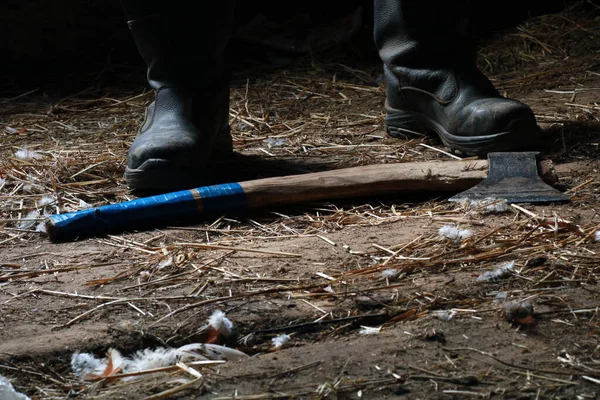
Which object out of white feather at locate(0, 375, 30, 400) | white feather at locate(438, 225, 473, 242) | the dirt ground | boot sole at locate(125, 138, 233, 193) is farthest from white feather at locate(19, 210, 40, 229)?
white feather at locate(438, 225, 473, 242)

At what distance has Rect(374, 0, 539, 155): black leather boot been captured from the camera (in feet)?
7.86

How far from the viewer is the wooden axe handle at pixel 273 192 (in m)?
1.99

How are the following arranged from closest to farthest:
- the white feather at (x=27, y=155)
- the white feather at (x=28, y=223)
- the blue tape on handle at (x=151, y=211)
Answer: the blue tape on handle at (x=151, y=211) < the white feather at (x=28, y=223) < the white feather at (x=27, y=155)

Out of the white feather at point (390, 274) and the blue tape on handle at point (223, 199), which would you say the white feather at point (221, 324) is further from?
the blue tape on handle at point (223, 199)

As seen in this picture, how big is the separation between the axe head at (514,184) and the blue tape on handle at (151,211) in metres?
0.58

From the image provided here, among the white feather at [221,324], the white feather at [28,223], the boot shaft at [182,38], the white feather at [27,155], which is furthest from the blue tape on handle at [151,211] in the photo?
the white feather at [27,155]

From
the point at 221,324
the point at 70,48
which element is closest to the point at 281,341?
the point at 221,324

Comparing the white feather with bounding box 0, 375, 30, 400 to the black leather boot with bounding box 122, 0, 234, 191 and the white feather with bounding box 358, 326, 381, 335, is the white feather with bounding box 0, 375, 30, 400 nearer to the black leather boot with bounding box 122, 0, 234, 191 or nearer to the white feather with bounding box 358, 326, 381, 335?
the white feather with bounding box 358, 326, 381, 335

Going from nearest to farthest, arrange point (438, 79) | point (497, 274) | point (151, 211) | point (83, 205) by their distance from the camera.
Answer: point (497, 274), point (151, 211), point (83, 205), point (438, 79)

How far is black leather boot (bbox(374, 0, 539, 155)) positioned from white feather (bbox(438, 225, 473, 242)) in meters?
0.59

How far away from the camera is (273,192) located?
2.09 m

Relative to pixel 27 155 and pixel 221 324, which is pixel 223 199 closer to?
pixel 221 324

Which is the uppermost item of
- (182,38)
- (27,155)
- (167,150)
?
(182,38)

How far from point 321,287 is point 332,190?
1.81ft
